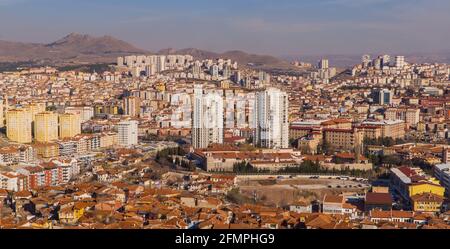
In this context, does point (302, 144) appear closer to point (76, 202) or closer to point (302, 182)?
point (302, 182)

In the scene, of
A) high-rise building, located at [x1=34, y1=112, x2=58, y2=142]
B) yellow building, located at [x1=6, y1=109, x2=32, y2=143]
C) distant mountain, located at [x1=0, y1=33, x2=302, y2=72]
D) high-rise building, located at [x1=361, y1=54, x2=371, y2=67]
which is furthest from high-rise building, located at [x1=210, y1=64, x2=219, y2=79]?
yellow building, located at [x1=6, y1=109, x2=32, y2=143]

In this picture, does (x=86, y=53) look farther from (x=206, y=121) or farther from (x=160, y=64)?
(x=206, y=121)

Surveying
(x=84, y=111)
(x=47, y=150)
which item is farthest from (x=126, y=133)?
(x=84, y=111)

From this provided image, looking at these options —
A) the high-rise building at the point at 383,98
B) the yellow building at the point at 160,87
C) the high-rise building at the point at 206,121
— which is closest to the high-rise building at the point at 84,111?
the yellow building at the point at 160,87

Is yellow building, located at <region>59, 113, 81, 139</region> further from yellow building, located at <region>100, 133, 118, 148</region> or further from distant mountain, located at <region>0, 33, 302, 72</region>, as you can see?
distant mountain, located at <region>0, 33, 302, 72</region>
